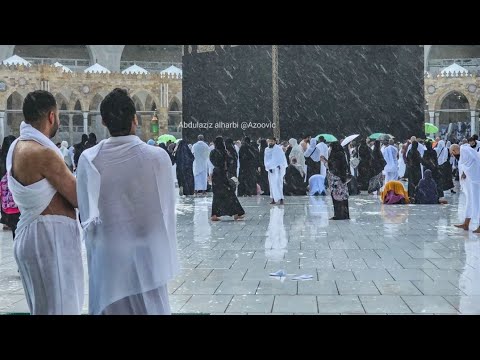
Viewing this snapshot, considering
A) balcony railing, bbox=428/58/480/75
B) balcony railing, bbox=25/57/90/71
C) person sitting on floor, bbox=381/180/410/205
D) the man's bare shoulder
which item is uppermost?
balcony railing, bbox=25/57/90/71

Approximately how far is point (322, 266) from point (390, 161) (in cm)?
941

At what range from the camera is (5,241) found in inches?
363

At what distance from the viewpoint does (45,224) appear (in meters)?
3.17

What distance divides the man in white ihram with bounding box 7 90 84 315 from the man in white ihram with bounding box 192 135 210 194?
13.7 meters

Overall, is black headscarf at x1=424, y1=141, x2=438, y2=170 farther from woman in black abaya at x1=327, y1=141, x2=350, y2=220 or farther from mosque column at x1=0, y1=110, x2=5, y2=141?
mosque column at x1=0, y1=110, x2=5, y2=141

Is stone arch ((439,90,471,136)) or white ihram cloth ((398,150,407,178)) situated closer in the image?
white ihram cloth ((398,150,407,178))

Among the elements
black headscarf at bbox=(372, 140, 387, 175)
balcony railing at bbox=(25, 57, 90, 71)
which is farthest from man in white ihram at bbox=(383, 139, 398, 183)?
balcony railing at bbox=(25, 57, 90, 71)

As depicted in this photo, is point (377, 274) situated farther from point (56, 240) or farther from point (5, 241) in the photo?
point (5, 241)

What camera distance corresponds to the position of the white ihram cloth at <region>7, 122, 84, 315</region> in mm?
3168

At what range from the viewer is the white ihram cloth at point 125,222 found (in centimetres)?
304
